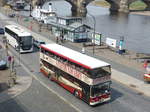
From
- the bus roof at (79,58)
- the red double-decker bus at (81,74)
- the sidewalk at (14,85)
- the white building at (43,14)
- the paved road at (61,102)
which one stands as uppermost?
the white building at (43,14)

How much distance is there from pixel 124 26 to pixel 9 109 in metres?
80.4

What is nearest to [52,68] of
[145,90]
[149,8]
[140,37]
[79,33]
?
[145,90]

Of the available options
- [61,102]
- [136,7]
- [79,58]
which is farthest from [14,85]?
[136,7]

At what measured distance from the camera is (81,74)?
26.2 m

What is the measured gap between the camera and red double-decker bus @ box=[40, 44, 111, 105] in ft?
82.6

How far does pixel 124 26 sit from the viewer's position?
9981 centimetres

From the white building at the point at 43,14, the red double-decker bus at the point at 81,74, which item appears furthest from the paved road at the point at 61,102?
the white building at the point at 43,14

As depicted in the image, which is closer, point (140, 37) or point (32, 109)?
point (32, 109)

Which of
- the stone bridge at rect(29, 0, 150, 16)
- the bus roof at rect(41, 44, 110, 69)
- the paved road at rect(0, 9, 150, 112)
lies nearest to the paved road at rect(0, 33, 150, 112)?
the paved road at rect(0, 9, 150, 112)

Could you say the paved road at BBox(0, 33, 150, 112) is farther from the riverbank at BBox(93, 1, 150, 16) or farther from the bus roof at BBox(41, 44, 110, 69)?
the riverbank at BBox(93, 1, 150, 16)

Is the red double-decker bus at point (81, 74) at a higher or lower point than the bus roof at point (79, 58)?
lower

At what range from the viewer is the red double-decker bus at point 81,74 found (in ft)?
82.6

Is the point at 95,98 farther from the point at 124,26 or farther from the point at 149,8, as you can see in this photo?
the point at 149,8

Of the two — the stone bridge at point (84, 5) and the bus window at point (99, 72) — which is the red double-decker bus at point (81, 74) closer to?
the bus window at point (99, 72)
